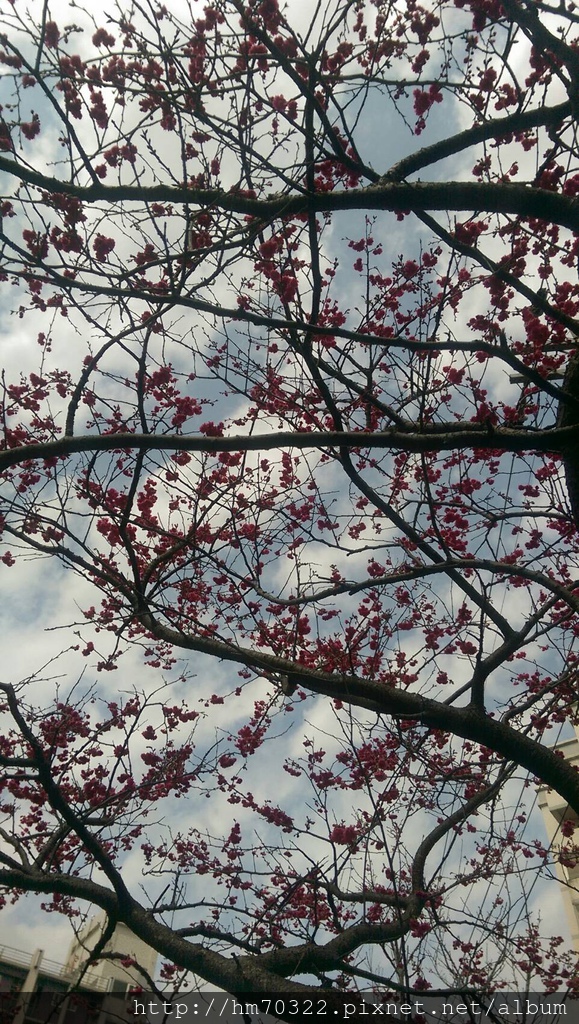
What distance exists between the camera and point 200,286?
398 cm

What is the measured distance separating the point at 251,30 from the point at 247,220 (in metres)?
0.99

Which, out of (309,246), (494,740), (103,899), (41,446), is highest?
(309,246)

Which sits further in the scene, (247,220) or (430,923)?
(430,923)

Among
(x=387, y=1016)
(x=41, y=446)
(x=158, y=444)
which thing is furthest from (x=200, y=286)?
(x=387, y=1016)

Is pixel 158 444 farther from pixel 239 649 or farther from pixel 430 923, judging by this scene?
pixel 430 923

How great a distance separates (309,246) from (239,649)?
2.78 metres

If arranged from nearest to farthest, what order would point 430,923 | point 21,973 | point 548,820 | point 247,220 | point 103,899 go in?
point 247,220
point 103,899
point 430,923
point 548,820
point 21,973

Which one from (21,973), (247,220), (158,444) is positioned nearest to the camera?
(158,444)

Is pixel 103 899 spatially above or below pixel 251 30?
below

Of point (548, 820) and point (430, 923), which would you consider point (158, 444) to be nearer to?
point (430, 923)

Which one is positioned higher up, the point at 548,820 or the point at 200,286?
the point at 548,820

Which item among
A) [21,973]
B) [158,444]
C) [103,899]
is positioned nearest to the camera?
[158,444]

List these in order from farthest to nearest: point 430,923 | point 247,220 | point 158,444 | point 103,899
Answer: point 430,923 < point 103,899 < point 247,220 < point 158,444

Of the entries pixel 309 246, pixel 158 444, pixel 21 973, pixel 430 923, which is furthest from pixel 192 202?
pixel 21 973
